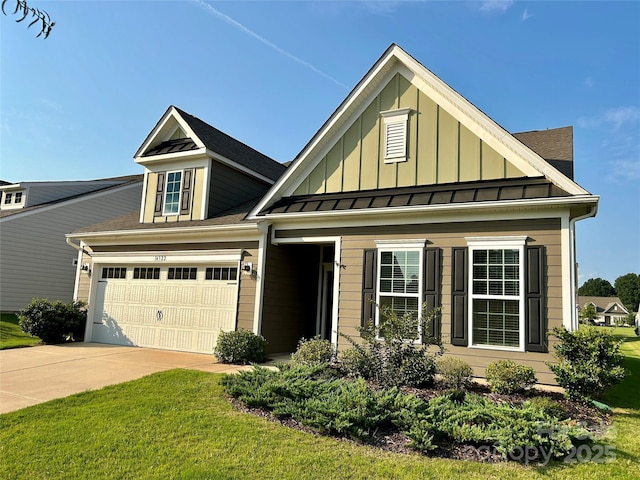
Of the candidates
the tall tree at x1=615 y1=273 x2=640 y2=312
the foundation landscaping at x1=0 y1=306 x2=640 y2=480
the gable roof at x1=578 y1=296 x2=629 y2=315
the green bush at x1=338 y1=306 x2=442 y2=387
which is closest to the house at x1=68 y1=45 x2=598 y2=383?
the foundation landscaping at x1=0 y1=306 x2=640 y2=480

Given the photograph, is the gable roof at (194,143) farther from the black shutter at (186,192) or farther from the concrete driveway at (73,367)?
the concrete driveway at (73,367)

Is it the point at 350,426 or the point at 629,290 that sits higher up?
the point at 629,290

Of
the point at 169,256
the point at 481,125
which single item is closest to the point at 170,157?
the point at 169,256

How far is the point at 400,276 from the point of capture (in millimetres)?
9297

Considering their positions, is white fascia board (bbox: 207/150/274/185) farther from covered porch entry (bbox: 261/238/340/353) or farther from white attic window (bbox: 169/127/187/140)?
covered porch entry (bbox: 261/238/340/353)

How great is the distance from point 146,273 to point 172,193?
2664 mm

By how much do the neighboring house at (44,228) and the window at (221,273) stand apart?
25.5ft

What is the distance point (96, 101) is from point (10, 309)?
16469mm

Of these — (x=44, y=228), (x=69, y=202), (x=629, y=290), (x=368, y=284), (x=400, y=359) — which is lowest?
(x=400, y=359)

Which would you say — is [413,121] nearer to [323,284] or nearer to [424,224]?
[424,224]

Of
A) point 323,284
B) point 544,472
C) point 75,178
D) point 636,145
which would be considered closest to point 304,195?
point 323,284

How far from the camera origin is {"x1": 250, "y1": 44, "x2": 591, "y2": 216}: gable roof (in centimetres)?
868

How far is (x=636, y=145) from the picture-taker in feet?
39.4

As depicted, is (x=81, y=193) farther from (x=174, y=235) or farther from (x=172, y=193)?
(x=174, y=235)
